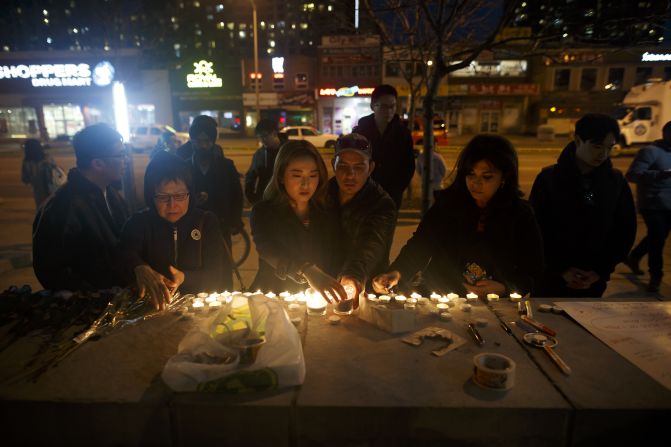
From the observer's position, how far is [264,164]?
22.0ft

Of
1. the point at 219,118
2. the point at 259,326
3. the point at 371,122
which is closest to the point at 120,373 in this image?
the point at 259,326

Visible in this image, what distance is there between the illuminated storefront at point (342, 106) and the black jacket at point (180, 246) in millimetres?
39922

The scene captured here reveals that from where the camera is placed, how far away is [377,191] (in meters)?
3.18

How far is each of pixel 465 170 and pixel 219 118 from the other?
48.9 metres

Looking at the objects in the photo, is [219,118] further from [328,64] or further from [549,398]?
[549,398]

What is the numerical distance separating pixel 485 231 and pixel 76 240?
276cm

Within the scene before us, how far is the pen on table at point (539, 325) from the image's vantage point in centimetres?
205

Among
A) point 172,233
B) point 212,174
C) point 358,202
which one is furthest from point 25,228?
point 358,202

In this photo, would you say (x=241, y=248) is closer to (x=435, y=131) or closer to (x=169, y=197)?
(x=169, y=197)

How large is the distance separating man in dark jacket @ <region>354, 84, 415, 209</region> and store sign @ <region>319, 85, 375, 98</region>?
38.2 meters

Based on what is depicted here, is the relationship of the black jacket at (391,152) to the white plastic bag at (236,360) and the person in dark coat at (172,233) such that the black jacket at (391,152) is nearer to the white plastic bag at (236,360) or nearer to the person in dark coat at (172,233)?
the person in dark coat at (172,233)

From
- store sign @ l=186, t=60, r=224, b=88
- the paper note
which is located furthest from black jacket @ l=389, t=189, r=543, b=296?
store sign @ l=186, t=60, r=224, b=88

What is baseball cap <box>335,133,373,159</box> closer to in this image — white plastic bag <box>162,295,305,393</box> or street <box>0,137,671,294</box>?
white plastic bag <box>162,295,305,393</box>

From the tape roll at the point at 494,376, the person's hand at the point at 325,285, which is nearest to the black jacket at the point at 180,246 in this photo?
the person's hand at the point at 325,285
